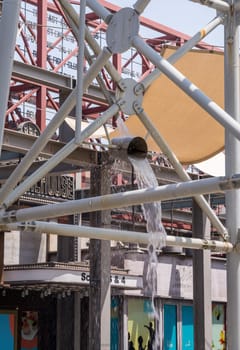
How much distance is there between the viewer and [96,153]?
2048 centimetres

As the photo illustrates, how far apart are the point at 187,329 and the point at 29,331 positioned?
515cm

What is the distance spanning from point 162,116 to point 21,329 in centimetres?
1083

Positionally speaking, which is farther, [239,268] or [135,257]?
[135,257]

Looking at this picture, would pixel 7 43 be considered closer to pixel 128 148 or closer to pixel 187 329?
pixel 128 148

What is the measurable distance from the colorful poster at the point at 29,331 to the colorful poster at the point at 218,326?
575 centimetres

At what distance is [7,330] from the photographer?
2427 cm

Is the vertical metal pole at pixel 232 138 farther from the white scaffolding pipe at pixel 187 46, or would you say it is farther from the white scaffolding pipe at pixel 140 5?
the white scaffolding pipe at pixel 140 5

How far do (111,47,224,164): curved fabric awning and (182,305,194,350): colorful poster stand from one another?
1263 centimetres

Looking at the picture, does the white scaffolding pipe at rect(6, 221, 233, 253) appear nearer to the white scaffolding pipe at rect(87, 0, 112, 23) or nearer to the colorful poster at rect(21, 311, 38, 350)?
the white scaffolding pipe at rect(87, 0, 112, 23)

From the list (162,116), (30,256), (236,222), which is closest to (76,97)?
(236,222)

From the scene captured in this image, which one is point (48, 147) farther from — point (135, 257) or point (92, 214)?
point (135, 257)

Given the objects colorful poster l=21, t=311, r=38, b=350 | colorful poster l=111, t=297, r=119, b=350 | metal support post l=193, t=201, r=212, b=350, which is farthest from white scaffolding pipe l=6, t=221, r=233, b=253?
colorful poster l=111, t=297, r=119, b=350

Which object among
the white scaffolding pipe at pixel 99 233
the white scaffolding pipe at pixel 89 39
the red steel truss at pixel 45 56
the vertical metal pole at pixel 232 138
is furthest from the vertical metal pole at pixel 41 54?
the vertical metal pole at pixel 232 138

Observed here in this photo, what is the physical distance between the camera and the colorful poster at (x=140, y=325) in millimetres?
25953
